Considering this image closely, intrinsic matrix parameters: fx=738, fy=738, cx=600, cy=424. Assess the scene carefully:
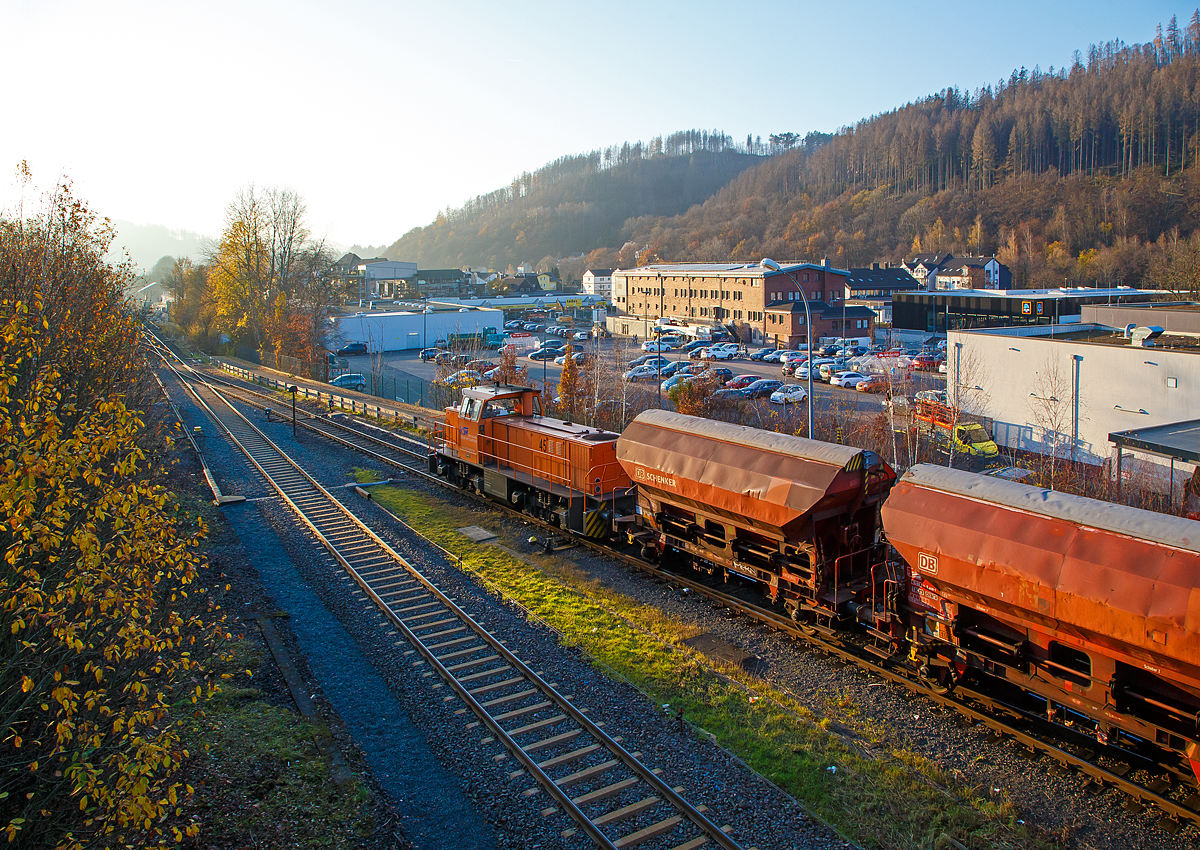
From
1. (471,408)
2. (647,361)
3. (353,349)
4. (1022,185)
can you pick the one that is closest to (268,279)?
(353,349)

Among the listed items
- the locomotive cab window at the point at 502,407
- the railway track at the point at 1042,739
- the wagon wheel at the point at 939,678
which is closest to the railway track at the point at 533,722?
the railway track at the point at 1042,739

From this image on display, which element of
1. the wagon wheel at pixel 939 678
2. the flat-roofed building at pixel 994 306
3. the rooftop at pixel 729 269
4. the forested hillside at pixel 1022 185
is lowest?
the wagon wheel at pixel 939 678

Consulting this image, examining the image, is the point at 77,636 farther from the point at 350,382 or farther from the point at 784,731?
the point at 350,382

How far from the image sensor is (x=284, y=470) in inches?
1123

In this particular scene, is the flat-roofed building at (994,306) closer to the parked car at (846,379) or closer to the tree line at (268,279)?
the parked car at (846,379)

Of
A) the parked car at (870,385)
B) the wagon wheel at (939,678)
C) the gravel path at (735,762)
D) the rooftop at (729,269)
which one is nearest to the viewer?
the gravel path at (735,762)

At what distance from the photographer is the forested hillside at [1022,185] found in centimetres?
11475

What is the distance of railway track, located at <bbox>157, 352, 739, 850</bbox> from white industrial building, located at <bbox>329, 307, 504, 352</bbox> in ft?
197

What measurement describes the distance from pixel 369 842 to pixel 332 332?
A: 228 feet

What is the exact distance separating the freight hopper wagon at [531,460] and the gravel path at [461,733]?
12.1ft

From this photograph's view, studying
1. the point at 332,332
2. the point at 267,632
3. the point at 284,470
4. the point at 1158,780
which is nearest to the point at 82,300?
the point at 267,632

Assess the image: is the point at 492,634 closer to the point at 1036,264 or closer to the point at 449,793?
the point at 449,793

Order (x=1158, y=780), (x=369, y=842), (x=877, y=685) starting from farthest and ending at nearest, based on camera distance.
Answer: (x=877, y=685), (x=1158, y=780), (x=369, y=842)

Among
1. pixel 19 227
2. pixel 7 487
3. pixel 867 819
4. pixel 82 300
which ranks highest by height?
pixel 19 227
